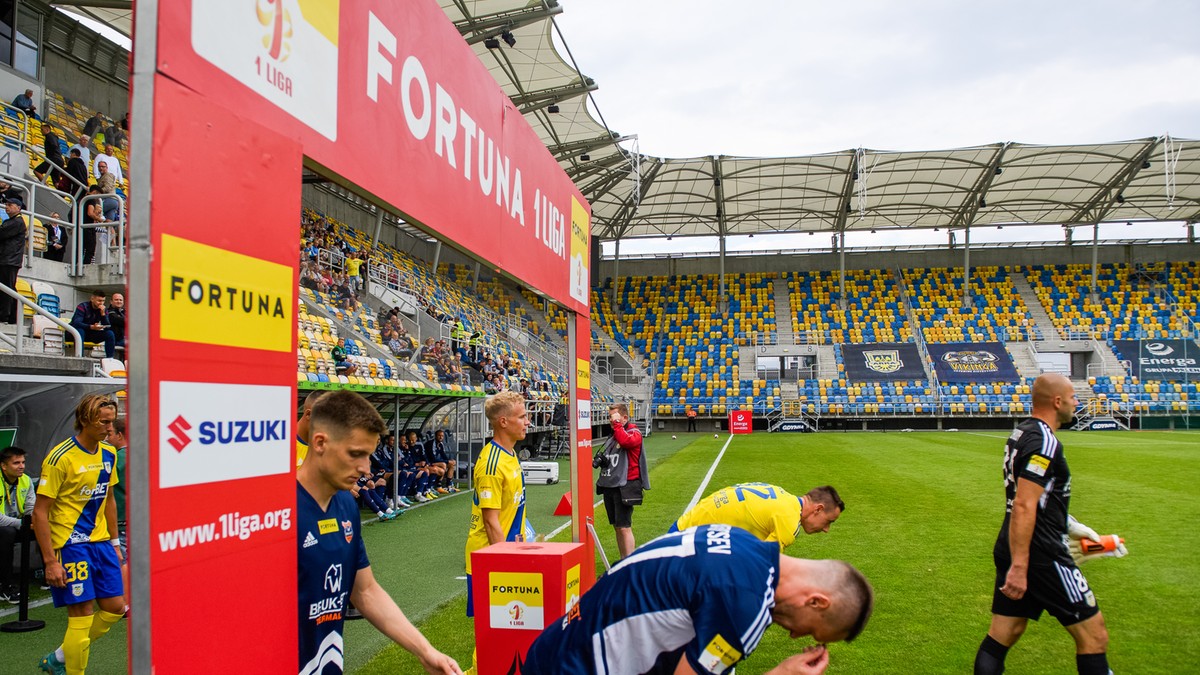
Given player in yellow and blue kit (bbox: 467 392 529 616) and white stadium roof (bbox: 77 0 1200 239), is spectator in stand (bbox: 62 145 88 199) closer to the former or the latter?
player in yellow and blue kit (bbox: 467 392 529 616)

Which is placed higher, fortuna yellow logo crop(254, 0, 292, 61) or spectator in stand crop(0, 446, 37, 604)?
fortuna yellow logo crop(254, 0, 292, 61)

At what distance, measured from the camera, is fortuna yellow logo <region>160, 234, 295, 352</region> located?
6.75ft

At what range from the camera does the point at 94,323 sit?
10094 mm

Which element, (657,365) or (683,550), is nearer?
(683,550)

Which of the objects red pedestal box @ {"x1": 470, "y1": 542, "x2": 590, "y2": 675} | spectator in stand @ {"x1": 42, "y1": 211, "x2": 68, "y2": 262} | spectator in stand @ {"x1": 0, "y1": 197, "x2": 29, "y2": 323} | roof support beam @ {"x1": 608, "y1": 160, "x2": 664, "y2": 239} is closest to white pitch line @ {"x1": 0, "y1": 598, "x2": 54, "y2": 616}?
spectator in stand @ {"x1": 0, "y1": 197, "x2": 29, "y2": 323}

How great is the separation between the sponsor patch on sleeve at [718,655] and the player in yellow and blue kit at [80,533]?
15.0ft

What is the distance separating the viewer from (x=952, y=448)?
82.4 feet

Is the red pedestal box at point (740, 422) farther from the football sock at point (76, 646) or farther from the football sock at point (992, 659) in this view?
the football sock at point (76, 646)

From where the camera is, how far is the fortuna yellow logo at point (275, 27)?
246cm

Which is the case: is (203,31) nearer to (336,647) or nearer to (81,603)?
(336,647)

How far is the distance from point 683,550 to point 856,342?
4356 centimetres

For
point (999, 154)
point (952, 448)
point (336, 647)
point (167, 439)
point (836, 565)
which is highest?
point (999, 154)

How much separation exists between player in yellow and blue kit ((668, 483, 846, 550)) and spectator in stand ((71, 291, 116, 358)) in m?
8.19

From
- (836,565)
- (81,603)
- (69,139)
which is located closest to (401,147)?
(836,565)
